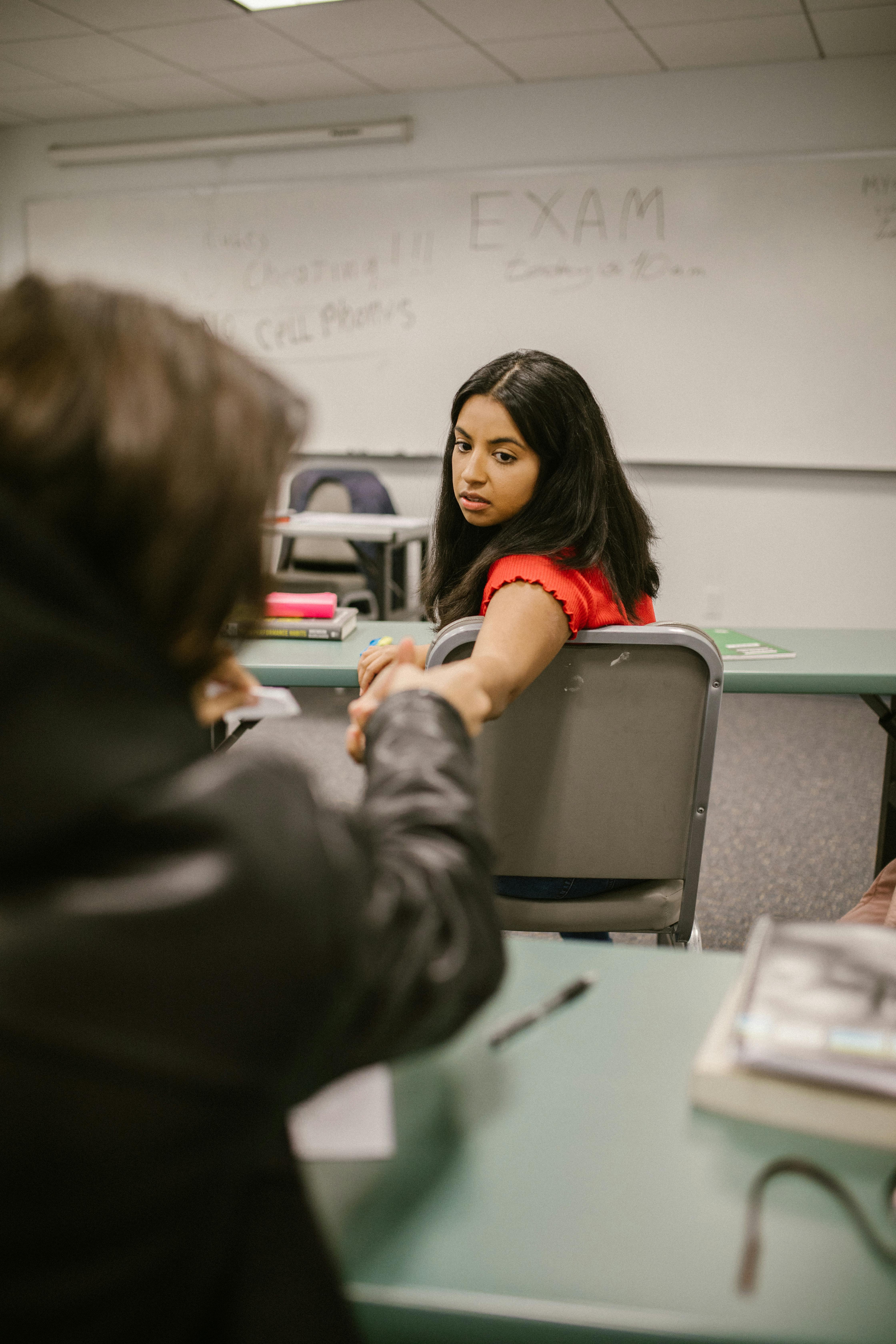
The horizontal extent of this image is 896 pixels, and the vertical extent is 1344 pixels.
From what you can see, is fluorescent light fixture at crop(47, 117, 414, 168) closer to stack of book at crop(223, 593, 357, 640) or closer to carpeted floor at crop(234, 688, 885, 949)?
carpeted floor at crop(234, 688, 885, 949)

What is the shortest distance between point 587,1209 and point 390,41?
4118 mm

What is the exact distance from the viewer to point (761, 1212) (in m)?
0.51

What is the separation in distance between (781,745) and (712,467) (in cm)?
133

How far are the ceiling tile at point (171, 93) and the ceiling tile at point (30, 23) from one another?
540 millimetres

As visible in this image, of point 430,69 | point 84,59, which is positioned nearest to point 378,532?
point 430,69

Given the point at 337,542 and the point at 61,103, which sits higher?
the point at 61,103

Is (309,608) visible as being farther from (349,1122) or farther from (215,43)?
(215,43)

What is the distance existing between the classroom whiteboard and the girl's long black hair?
2992 millimetres

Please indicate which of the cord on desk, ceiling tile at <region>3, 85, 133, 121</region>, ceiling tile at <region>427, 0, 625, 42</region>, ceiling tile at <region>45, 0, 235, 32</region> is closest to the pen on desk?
the cord on desk

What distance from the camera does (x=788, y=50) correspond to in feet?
12.2

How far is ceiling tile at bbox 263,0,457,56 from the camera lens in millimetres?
3352

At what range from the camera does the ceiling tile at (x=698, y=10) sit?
3.26 meters

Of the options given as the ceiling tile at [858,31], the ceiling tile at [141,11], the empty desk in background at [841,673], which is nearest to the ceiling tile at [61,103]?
the ceiling tile at [141,11]

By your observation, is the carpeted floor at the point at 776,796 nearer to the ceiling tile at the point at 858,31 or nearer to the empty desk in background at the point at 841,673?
the empty desk in background at the point at 841,673
